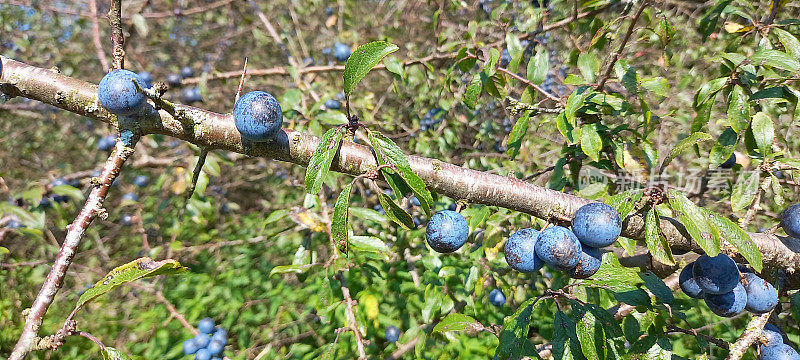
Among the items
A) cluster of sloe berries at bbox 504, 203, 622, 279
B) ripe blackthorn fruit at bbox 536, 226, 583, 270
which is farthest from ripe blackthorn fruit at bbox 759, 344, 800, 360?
ripe blackthorn fruit at bbox 536, 226, 583, 270

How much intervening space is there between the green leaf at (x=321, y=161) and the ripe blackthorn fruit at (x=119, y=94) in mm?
372

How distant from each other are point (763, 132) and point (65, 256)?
6.10ft

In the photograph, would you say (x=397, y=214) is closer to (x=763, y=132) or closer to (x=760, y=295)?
(x=760, y=295)

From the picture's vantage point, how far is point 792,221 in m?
1.16

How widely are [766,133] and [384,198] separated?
4.09 feet

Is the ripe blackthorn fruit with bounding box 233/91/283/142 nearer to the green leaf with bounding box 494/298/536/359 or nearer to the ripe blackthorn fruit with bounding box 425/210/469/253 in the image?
the ripe blackthorn fruit with bounding box 425/210/469/253

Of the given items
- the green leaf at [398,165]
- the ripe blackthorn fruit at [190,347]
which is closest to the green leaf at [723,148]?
the green leaf at [398,165]

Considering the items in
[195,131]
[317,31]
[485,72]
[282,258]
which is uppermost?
[317,31]

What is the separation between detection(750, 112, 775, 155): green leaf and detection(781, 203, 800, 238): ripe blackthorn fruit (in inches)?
8.2

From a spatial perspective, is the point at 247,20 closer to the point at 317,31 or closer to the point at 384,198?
the point at 317,31

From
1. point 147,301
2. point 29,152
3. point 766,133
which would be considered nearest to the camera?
point 766,133

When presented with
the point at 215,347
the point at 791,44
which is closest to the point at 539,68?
the point at 791,44

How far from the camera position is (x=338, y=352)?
234cm

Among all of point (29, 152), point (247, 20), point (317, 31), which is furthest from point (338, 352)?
point (29, 152)
